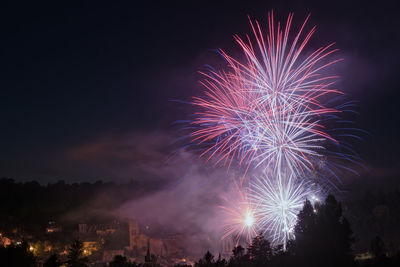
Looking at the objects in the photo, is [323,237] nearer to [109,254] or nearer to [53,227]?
[109,254]

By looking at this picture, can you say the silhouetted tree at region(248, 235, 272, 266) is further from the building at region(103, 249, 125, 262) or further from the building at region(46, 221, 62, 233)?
the building at region(46, 221, 62, 233)

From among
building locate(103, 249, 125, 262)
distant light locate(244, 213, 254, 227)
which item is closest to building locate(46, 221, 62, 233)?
building locate(103, 249, 125, 262)

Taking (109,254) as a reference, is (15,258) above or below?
above

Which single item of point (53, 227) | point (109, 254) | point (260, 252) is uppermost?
point (53, 227)

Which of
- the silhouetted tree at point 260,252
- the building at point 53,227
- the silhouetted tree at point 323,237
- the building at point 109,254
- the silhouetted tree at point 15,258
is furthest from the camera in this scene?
the building at point 53,227

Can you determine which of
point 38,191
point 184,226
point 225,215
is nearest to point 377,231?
point 225,215

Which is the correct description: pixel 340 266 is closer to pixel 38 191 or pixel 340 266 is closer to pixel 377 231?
pixel 377 231

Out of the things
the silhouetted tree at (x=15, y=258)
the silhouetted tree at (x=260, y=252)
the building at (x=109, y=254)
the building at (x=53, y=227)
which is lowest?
the building at (x=109, y=254)

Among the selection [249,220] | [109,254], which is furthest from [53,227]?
[249,220]

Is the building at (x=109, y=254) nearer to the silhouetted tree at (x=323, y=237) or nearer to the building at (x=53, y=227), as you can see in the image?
the building at (x=53, y=227)

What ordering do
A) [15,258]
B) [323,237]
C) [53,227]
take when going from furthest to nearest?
[53,227] < [15,258] < [323,237]

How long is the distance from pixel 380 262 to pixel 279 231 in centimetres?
1174

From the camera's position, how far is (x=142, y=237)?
6481 centimetres

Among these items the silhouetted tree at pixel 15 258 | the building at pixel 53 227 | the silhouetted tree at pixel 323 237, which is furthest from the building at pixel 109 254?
the silhouetted tree at pixel 323 237
